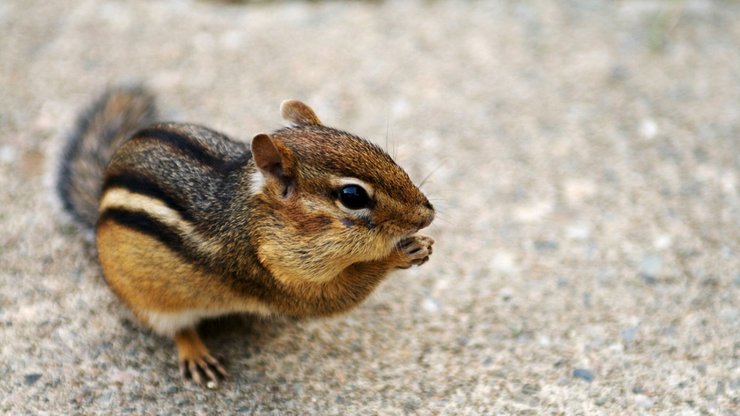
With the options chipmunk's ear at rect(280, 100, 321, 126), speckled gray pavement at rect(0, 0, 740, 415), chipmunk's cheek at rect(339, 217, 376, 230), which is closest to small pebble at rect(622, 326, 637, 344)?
speckled gray pavement at rect(0, 0, 740, 415)

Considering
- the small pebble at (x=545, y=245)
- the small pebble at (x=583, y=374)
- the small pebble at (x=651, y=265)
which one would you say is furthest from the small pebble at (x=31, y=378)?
the small pebble at (x=651, y=265)

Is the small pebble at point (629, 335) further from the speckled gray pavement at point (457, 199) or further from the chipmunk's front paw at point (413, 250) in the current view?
the chipmunk's front paw at point (413, 250)

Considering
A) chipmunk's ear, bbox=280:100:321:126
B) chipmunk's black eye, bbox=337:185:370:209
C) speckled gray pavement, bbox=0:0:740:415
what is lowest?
speckled gray pavement, bbox=0:0:740:415

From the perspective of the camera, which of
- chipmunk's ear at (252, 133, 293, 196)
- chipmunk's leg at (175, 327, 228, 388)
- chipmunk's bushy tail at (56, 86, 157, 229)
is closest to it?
chipmunk's ear at (252, 133, 293, 196)

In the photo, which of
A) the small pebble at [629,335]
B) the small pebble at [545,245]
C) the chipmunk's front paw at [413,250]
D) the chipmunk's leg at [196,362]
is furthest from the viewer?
the small pebble at [545,245]

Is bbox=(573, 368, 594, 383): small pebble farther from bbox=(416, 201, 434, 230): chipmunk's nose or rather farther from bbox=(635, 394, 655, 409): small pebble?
bbox=(416, 201, 434, 230): chipmunk's nose

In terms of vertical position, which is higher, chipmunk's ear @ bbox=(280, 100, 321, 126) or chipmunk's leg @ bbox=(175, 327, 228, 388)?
chipmunk's ear @ bbox=(280, 100, 321, 126)

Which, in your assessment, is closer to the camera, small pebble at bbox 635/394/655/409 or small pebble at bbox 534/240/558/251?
small pebble at bbox 635/394/655/409
